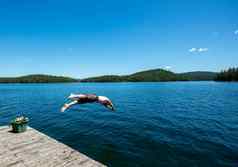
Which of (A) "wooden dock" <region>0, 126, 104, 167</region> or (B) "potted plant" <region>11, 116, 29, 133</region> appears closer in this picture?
(A) "wooden dock" <region>0, 126, 104, 167</region>

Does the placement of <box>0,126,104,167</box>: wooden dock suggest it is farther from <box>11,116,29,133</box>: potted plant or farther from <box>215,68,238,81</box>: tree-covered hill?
<box>215,68,238,81</box>: tree-covered hill

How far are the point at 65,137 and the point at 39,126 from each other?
5.97 metres

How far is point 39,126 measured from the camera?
1878 centimetres

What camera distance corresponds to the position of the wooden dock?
327 inches

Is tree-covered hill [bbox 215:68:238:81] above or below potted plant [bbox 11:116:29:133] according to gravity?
above

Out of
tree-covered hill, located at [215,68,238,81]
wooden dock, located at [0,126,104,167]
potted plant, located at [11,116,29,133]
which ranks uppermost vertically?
tree-covered hill, located at [215,68,238,81]

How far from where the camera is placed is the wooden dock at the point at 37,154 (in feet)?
27.2

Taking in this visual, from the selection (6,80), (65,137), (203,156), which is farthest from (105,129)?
(6,80)

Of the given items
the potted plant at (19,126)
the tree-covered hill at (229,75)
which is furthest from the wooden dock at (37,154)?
the tree-covered hill at (229,75)

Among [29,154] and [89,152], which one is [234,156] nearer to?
[89,152]

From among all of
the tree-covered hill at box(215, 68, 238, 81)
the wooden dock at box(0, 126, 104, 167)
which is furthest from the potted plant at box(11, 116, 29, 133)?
the tree-covered hill at box(215, 68, 238, 81)

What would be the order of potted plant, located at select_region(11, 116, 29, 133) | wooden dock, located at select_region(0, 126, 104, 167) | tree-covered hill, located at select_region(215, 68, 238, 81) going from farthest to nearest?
tree-covered hill, located at select_region(215, 68, 238, 81)
potted plant, located at select_region(11, 116, 29, 133)
wooden dock, located at select_region(0, 126, 104, 167)

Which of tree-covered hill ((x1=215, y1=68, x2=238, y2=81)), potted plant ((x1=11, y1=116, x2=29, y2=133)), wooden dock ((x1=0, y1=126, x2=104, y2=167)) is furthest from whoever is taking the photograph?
tree-covered hill ((x1=215, y1=68, x2=238, y2=81))

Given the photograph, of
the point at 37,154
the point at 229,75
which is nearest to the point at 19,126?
the point at 37,154
